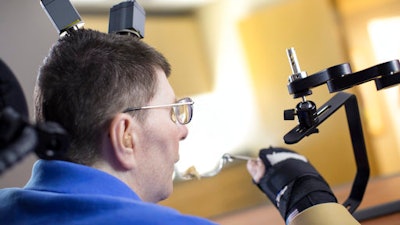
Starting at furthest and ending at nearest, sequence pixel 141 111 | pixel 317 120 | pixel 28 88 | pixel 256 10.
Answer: pixel 256 10
pixel 28 88
pixel 317 120
pixel 141 111

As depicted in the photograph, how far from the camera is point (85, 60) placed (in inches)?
25.2

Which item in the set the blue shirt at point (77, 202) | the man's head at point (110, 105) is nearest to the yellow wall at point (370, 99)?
the man's head at point (110, 105)

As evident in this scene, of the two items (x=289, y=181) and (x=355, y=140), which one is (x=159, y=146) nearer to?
(x=289, y=181)

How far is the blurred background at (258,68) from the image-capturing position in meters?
3.38

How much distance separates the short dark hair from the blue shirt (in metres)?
0.04

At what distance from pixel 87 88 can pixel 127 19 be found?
21 centimetres

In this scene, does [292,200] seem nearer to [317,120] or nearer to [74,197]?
[317,120]

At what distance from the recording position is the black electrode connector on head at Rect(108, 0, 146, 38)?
0.80 metres

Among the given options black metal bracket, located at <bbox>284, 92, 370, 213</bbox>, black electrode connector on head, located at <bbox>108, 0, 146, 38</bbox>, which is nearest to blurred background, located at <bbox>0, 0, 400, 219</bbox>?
black metal bracket, located at <bbox>284, 92, 370, 213</bbox>

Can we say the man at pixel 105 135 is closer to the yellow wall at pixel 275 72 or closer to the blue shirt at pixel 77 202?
the blue shirt at pixel 77 202

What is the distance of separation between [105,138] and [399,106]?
304 centimetres

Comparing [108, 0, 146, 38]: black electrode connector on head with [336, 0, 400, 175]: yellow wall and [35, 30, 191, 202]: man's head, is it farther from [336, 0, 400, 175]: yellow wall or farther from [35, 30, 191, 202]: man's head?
[336, 0, 400, 175]: yellow wall

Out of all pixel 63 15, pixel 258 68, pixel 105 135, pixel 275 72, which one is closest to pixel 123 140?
pixel 105 135

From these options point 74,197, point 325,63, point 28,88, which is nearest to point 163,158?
point 74,197
